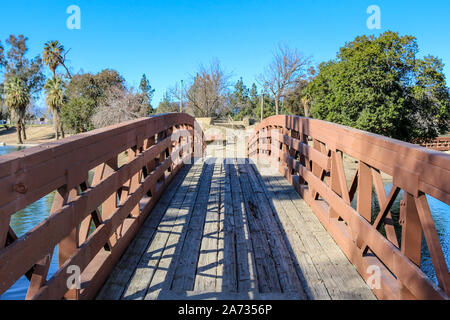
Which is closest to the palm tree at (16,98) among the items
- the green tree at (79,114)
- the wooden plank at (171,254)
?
the green tree at (79,114)

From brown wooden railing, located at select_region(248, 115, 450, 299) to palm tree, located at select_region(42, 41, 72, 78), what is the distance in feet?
164

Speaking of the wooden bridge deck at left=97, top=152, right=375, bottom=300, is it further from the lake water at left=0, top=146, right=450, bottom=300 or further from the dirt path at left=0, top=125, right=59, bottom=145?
the dirt path at left=0, top=125, right=59, bottom=145

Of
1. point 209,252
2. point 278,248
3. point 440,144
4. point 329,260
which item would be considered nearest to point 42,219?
point 209,252

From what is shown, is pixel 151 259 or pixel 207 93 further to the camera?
pixel 207 93

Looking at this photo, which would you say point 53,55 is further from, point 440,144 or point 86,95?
point 440,144

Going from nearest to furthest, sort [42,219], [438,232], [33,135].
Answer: [42,219] < [438,232] < [33,135]

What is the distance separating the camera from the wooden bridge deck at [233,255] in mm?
2434

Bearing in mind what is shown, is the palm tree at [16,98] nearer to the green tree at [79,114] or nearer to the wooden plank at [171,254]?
the green tree at [79,114]

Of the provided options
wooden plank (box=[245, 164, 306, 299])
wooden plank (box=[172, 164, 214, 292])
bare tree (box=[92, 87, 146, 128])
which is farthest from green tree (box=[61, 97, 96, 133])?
wooden plank (box=[245, 164, 306, 299])

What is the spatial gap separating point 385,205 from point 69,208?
1.81 m

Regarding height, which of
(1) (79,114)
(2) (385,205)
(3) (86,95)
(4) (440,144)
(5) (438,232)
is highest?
(3) (86,95)

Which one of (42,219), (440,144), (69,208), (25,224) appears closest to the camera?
(69,208)

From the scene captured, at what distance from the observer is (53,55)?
4681cm
